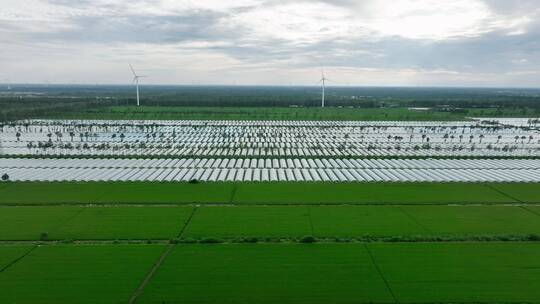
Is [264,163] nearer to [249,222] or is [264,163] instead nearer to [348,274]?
[249,222]

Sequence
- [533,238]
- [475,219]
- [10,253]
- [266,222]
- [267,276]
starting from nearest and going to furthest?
1. [267,276]
2. [10,253]
3. [533,238]
4. [266,222]
5. [475,219]

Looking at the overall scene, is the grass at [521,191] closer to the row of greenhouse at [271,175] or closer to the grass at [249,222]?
the row of greenhouse at [271,175]

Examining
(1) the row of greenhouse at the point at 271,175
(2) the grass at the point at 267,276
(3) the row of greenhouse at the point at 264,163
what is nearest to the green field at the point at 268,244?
(2) the grass at the point at 267,276

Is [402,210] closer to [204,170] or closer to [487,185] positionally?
[487,185]

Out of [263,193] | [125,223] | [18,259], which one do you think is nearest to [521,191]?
[263,193]

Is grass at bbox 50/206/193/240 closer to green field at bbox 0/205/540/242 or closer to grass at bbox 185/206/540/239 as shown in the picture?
green field at bbox 0/205/540/242
